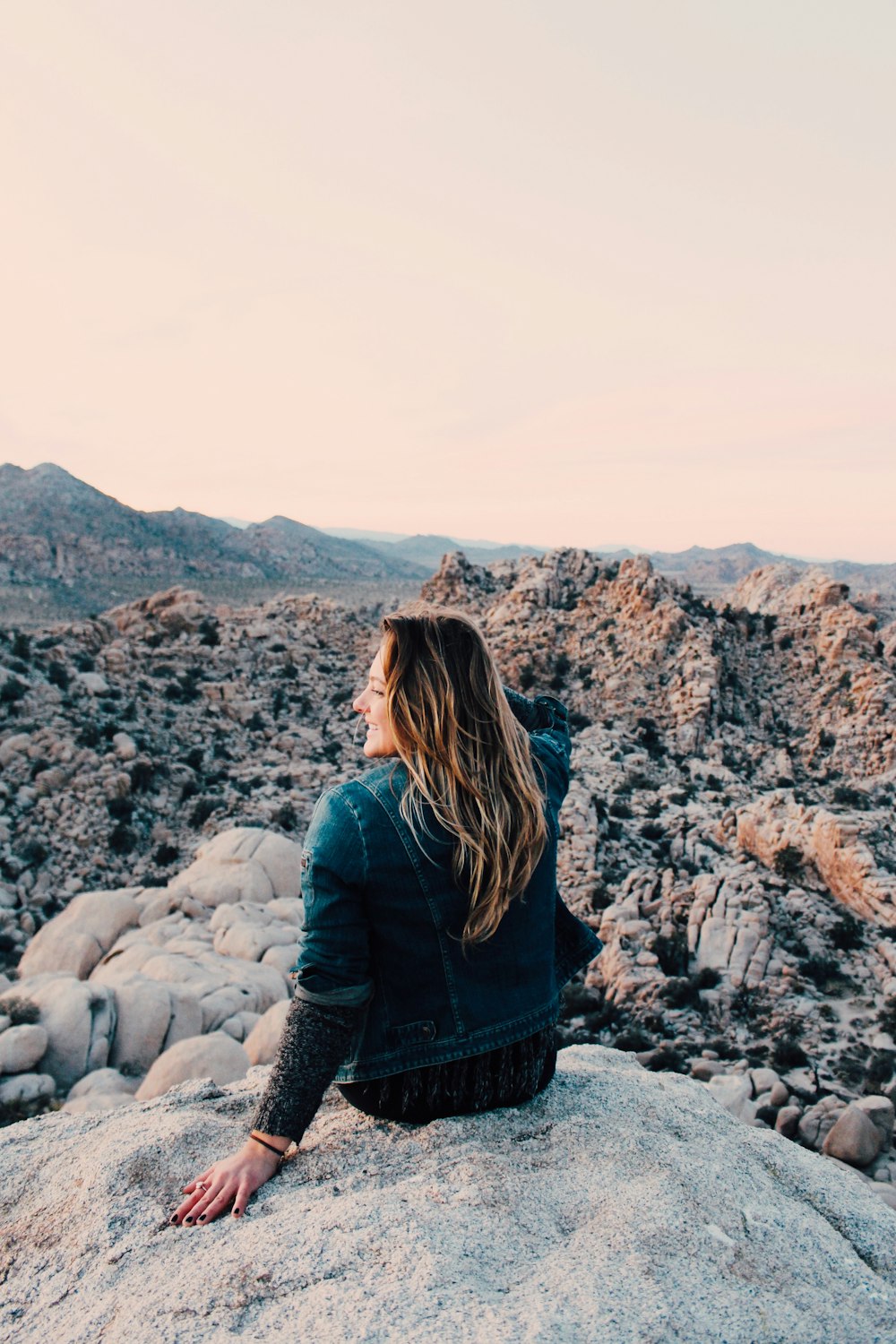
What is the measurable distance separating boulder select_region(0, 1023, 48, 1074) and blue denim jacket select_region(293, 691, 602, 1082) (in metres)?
6.84

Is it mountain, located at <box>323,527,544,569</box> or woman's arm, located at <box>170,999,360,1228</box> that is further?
mountain, located at <box>323,527,544,569</box>

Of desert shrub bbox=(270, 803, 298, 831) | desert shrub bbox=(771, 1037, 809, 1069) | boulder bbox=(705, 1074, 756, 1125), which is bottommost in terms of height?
desert shrub bbox=(771, 1037, 809, 1069)

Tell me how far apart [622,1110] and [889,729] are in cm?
1717

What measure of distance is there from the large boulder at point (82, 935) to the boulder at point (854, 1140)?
29.7 feet

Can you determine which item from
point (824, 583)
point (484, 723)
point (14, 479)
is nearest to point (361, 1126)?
point (484, 723)

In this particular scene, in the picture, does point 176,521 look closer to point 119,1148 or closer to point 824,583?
point 824,583

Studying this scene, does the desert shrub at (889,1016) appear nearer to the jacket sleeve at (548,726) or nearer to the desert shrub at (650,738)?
the jacket sleeve at (548,726)

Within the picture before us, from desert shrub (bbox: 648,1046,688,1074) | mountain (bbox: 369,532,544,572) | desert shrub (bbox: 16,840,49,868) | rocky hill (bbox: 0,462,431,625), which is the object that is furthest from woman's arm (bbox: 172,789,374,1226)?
mountain (bbox: 369,532,544,572)

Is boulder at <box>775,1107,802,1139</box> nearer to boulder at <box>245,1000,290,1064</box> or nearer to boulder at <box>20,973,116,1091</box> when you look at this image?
boulder at <box>245,1000,290,1064</box>

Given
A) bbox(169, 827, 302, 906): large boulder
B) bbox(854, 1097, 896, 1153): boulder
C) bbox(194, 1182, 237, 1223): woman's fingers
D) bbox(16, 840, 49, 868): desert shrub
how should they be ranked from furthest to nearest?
bbox(16, 840, 49, 868): desert shrub → bbox(169, 827, 302, 906): large boulder → bbox(854, 1097, 896, 1153): boulder → bbox(194, 1182, 237, 1223): woman's fingers

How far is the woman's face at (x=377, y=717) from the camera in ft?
7.71

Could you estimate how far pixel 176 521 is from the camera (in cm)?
8312

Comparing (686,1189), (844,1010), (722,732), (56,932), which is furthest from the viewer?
(722,732)

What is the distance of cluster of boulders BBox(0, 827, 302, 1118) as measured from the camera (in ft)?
24.4
